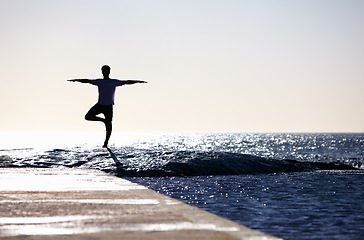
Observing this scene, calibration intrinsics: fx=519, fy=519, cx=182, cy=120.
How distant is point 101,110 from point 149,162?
7.14 feet

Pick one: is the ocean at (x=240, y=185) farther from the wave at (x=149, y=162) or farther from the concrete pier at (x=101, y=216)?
the concrete pier at (x=101, y=216)

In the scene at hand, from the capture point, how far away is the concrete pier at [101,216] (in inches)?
171

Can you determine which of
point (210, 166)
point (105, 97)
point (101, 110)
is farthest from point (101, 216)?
point (210, 166)

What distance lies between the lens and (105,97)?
1452 cm

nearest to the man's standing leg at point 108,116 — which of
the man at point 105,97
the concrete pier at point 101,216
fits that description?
the man at point 105,97

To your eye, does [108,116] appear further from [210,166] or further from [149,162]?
[210,166]

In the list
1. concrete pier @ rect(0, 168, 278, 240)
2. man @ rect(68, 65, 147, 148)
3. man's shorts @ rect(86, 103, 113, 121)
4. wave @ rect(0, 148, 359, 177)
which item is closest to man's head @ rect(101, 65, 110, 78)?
man @ rect(68, 65, 147, 148)

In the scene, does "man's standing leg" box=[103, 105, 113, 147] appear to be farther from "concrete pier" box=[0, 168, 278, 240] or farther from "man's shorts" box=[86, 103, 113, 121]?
"concrete pier" box=[0, 168, 278, 240]

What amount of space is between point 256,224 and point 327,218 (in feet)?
4.88

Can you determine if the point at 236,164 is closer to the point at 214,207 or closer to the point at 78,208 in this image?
the point at 214,207

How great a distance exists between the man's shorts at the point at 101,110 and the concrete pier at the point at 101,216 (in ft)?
21.7

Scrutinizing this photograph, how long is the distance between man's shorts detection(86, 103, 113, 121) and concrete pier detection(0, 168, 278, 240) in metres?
6.60

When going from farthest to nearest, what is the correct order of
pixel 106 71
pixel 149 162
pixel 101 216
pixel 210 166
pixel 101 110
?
pixel 210 166, pixel 149 162, pixel 101 110, pixel 106 71, pixel 101 216

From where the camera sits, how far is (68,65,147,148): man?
14.4 meters
